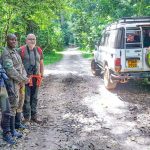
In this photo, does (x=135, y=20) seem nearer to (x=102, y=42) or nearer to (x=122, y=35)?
(x=122, y=35)

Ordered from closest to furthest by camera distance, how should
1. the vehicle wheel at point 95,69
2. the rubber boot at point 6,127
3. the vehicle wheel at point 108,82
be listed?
the rubber boot at point 6,127, the vehicle wheel at point 108,82, the vehicle wheel at point 95,69

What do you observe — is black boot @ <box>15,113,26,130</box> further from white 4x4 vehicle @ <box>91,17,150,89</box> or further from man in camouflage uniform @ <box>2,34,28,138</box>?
white 4x4 vehicle @ <box>91,17,150,89</box>

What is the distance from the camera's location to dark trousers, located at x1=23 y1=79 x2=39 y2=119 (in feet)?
24.1

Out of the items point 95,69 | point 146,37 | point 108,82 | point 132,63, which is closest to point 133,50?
point 132,63

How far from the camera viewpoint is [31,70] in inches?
288

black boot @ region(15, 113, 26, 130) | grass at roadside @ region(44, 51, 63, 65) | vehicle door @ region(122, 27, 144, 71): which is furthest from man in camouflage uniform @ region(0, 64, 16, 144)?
grass at roadside @ region(44, 51, 63, 65)

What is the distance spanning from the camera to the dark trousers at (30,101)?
7332mm

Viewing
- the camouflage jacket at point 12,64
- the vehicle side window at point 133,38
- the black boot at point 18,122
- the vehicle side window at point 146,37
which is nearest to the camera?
the camouflage jacket at point 12,64

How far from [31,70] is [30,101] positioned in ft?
2.52

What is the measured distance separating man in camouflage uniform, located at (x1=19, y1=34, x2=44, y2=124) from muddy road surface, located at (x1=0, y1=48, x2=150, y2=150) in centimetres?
44

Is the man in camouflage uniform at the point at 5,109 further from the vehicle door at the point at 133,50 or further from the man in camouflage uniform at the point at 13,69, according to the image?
the vehicle door at the point at 133,50

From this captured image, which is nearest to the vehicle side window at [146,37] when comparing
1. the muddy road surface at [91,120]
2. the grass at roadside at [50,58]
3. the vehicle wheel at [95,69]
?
the muddy road surface at [91,120]

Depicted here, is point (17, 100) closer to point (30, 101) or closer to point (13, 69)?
point (13, 69)

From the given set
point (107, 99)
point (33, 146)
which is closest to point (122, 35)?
point (107, 99)
